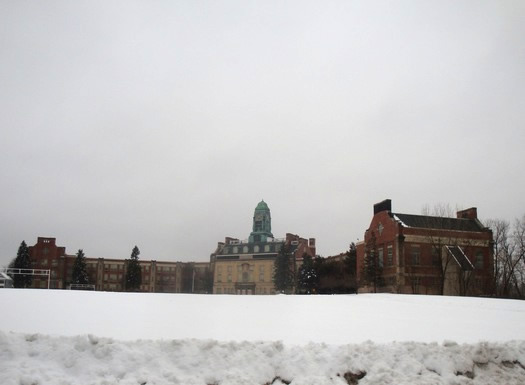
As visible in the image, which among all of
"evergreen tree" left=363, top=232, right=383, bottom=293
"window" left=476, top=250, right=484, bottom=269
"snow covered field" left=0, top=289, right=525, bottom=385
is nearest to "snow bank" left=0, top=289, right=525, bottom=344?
"snow covered field" left=0, top=289, right=525, bottom=385

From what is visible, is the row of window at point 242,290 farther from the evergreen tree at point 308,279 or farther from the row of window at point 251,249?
the evergreen tree at point 308,279

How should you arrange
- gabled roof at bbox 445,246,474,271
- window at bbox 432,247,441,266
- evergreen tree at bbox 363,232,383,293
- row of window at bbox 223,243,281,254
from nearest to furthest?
1. gabled roof at bbox 445,246,474,271
2. window at bbox 432,247,441,266
3. evergreen tree at bbox 363,232,383,293
4. row of window at bbox 223,243,281,254

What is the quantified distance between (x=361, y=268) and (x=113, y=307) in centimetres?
4380

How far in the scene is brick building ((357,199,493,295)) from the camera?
43969 millimetres

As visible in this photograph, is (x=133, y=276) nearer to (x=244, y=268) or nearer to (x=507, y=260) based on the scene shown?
(x=244, y=268)

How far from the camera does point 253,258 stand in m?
98.1

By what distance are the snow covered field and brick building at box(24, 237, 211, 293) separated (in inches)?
3266

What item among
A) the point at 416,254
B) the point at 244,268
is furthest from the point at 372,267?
the point at 244,268

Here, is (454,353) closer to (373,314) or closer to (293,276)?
(373,314)

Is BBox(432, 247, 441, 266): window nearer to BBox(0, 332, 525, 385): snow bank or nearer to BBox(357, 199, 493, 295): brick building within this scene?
BBox(357, 199, 493, 295): brick building

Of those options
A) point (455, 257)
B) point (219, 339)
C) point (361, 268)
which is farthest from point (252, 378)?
point (361, 268)

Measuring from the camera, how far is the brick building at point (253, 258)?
9469 centimetres

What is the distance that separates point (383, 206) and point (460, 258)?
35.5 feet

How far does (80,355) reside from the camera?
22.9 ft
